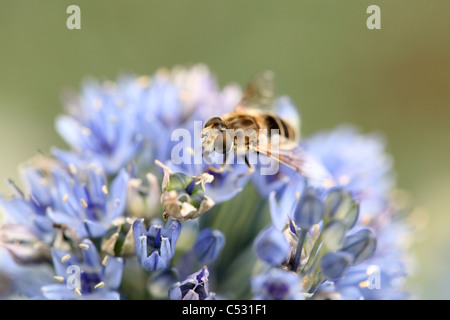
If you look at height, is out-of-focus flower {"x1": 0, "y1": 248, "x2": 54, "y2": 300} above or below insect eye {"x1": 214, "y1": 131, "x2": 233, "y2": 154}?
below

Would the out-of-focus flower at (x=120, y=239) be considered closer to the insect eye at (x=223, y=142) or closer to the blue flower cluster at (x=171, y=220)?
the blue flower cluster at (x=171, y=220)

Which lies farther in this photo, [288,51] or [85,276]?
[288,51]

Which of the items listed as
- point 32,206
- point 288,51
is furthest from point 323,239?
point 288,51

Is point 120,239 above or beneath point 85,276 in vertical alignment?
above

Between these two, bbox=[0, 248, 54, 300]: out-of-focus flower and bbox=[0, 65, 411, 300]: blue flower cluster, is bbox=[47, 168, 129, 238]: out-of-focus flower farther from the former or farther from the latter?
bbox=[0, 248, 54, 300]: out-of-focus flower

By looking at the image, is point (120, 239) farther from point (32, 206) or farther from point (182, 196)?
point (32, 206)

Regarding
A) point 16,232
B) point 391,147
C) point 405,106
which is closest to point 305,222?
point 16,232

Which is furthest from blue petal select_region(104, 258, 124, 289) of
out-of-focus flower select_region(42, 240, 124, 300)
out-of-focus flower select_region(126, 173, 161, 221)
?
out-of-focus flower select_region(126, 173, 161, 221)

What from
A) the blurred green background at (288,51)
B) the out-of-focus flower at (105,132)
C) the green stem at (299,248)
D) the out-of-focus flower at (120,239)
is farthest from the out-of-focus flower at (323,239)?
the blurred green background at (288,51)
